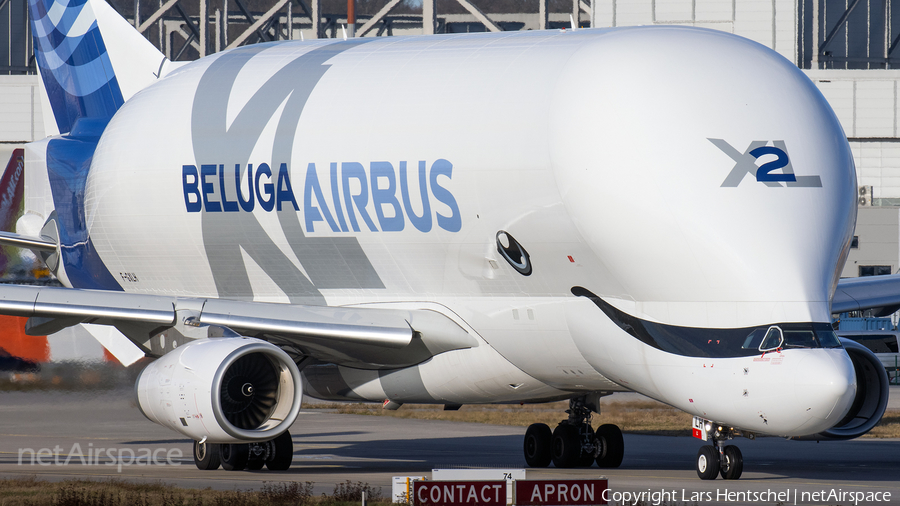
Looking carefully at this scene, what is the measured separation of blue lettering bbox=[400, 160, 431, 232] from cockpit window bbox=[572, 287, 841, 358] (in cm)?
288

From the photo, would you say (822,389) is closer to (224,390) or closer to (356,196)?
(356,196)

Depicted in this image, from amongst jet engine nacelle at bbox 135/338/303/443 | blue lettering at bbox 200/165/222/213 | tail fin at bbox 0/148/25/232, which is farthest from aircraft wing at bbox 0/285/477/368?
tail fin at bbox 0/148/25/232

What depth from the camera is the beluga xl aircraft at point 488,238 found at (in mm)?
14305

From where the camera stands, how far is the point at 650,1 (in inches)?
2020

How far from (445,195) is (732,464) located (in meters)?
4.99

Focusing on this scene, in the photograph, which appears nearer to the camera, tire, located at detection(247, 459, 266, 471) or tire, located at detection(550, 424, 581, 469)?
tire, located at detection(247, 459, 266, 471)

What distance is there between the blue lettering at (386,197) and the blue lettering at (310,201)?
2.96ft

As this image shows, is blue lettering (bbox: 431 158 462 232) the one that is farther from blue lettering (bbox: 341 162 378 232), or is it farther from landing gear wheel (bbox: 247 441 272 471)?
landing gear wheel (bbox: 247 441 272 471)

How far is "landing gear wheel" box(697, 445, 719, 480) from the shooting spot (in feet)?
52.9

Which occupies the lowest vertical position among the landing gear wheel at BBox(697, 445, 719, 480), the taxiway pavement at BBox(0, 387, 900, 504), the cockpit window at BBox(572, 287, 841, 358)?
the taxiway pavement at BBox(0, 387, 900, 504)

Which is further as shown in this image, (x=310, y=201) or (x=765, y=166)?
(x=310, y=201)

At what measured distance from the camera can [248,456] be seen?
64.0 ft

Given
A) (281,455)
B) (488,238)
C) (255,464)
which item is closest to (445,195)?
(488,238)

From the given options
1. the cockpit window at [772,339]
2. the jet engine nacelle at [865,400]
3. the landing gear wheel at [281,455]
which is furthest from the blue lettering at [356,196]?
the jet engine nacelle at [865,400]
